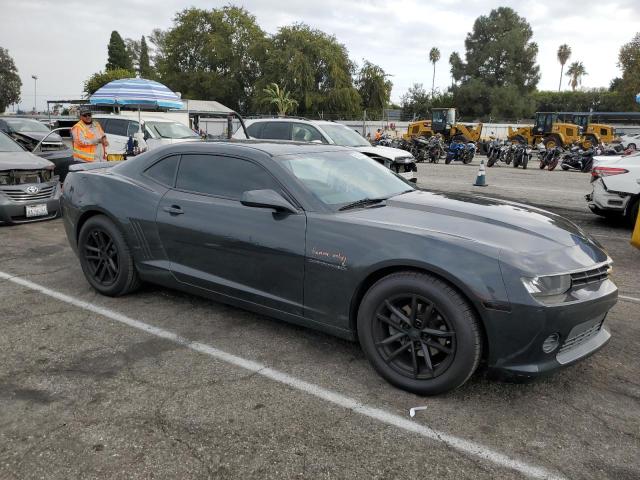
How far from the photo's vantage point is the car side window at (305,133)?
1091 cm

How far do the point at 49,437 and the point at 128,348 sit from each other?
3.43 feet

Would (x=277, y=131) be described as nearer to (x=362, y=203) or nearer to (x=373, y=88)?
(x=362, y=203)

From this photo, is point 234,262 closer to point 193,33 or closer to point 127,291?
point 127,291

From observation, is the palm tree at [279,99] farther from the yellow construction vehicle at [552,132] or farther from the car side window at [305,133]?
the car side window at [305,133]

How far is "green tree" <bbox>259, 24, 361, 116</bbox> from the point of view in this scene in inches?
1975

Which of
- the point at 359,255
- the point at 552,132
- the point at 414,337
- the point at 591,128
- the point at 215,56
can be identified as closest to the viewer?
the point at 414,337

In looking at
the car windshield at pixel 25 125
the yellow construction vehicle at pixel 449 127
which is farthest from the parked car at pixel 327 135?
the yellow construction vehicle at pixel 449 127

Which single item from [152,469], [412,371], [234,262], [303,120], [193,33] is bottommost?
[152,469]

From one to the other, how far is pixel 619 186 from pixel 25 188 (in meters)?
8.75

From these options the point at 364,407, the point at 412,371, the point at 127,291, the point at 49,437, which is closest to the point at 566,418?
the point at 412,371

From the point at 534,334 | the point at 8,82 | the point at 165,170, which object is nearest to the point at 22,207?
the point at 165,170

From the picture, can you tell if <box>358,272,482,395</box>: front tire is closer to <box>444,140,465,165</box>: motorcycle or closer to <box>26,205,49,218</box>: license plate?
<box>26,205,49,218</box>: license plate

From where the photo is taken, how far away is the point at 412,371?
9.77 feet

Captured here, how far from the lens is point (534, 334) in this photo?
8.74ft
